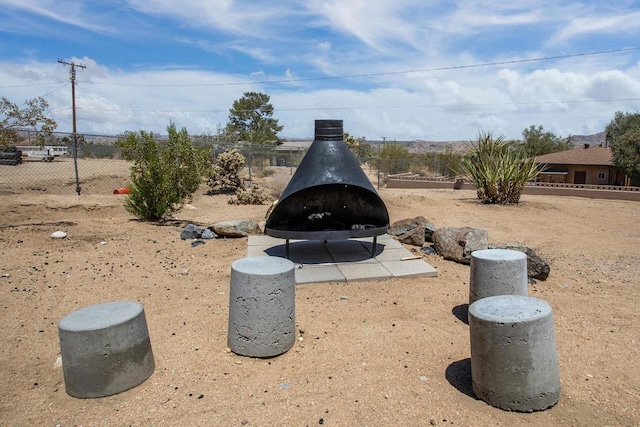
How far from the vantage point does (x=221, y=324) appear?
472 centimetres

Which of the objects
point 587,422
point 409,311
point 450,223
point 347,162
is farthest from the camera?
point 450,223

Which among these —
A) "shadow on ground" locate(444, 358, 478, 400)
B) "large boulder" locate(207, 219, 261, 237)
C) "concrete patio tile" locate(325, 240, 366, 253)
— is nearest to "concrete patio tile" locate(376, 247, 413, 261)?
"concrete patio tile" locate(325, 240, 366, 253)

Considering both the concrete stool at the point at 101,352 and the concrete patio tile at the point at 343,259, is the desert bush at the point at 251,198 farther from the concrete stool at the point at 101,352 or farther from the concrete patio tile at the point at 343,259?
the concrete stool at the point at 101,352

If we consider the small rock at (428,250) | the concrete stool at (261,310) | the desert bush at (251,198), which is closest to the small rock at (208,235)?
the small rock at (428,250)

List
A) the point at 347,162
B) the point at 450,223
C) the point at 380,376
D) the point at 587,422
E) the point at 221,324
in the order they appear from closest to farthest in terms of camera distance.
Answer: the point at 587,422 < the point at 380,376 < the point at 221,324 < the point at 347,162 < the point at 450,223

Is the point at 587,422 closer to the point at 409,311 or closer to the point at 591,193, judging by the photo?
the point at 409,311

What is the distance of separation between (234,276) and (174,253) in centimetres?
394

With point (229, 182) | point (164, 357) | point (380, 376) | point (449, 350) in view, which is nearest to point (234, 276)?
point (164, 357)

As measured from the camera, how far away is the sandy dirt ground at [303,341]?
3.19 m

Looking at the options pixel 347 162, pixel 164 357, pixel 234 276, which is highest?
pixel 347 162

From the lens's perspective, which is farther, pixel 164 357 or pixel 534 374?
pixel 164 357

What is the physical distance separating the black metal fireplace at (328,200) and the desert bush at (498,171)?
8.06 metres

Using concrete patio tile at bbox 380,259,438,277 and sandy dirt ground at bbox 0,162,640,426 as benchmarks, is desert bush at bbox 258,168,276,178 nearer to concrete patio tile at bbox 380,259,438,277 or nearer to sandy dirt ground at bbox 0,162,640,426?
sandy dirt ground at bbox 0,162,640,426

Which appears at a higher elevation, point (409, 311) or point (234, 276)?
point (234, 276)
